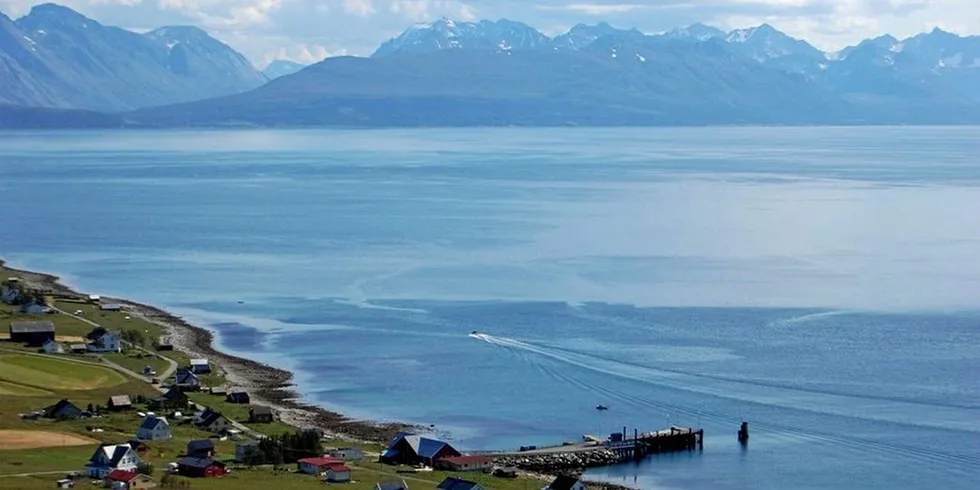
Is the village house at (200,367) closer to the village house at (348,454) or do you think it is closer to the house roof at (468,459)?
the village house at (348,454)

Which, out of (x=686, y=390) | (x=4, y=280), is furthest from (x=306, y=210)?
(x=686, y=390)

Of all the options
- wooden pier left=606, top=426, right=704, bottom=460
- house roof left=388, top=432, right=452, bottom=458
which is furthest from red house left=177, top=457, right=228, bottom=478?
wooden pier left=606, top=426, right=704, bottom=460

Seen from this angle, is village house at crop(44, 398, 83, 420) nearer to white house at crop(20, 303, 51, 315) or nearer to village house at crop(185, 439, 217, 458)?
village house at crop(185, 439, 217, 458)

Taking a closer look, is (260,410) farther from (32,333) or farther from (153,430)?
(32,333)

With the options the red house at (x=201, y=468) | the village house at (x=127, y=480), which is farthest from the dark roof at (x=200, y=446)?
the village house at (x=127, y=480)

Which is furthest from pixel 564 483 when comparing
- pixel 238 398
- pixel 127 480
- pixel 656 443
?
pixel 238 398
